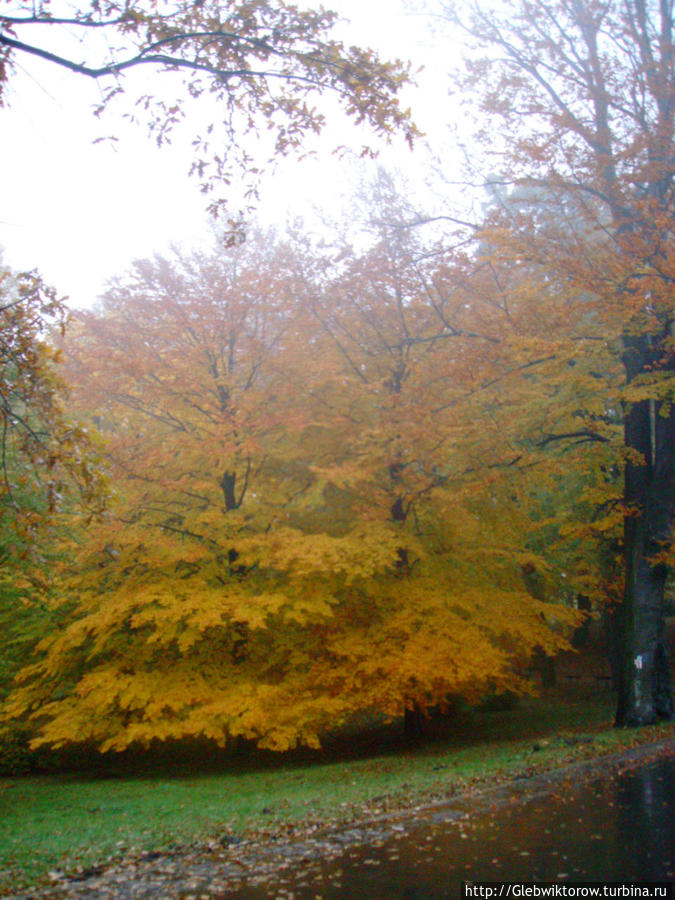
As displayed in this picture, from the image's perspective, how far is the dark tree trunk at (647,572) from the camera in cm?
1175

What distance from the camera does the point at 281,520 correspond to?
1206 centimetres

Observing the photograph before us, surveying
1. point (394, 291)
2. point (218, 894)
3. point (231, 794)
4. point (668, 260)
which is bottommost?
point (231, 794)

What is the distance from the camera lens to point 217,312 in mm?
12680

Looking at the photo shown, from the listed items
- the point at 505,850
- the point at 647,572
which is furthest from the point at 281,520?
the point at 505,850

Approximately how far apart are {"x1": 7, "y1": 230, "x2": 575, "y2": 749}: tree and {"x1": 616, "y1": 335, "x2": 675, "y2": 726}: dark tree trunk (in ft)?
5.05

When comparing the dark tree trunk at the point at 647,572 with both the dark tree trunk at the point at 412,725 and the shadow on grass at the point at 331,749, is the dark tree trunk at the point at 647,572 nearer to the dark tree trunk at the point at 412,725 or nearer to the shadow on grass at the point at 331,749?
the shadow on grass at the point at 331,749

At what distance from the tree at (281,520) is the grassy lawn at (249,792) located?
83 cm

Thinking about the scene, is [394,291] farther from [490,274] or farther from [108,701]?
[108,701]

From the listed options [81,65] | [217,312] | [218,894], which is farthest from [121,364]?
[218,894]

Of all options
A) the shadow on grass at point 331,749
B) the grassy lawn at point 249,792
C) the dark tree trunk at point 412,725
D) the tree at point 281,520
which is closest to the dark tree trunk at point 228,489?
the tree at point 281,520

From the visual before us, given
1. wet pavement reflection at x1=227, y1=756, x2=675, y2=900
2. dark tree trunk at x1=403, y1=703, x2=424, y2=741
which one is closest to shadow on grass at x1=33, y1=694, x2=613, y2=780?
dark tree trunk at x1=403, y1=703, x2=424, y2=741

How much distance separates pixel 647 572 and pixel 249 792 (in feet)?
25.2

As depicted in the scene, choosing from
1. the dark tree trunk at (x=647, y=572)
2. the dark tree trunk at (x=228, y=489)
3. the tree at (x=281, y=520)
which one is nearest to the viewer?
the tree at (x=281, y=520)

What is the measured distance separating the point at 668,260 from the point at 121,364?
8.88m
